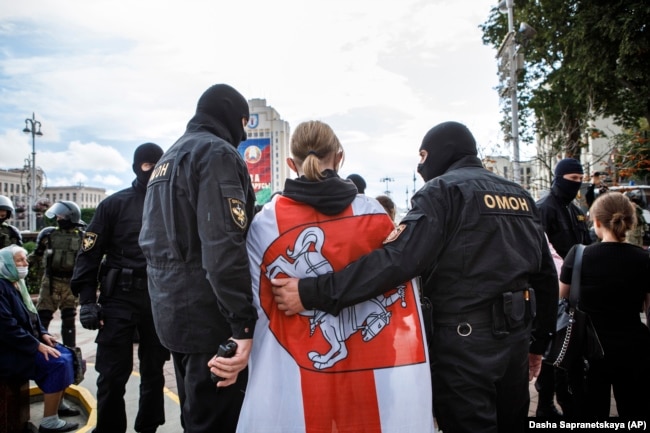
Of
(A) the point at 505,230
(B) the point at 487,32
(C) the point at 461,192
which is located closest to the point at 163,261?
(C) the point at 461,192

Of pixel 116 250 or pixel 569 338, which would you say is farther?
pixel 116 250

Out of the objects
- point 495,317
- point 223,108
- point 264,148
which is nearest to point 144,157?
point 223,108

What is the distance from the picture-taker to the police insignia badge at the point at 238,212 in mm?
2014

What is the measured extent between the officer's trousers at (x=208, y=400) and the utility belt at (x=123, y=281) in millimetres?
1506

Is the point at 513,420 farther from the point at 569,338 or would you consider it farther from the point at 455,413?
the point at 569,338

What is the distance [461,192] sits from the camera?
2.23 metres

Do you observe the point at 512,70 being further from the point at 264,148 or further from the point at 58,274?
the point at 264,148

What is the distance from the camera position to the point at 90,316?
3.23 metres

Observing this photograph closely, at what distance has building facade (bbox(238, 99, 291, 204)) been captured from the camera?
37247 millimetres

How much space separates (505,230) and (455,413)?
91 centimetres

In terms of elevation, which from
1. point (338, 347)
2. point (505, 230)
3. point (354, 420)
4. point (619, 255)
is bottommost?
point (354, 420)

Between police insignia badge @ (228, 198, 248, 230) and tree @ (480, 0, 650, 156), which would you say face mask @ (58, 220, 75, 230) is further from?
tree @ (480, 0, 650, 156)

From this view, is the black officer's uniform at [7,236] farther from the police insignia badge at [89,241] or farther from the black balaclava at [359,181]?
the black balaclava at [359,181]

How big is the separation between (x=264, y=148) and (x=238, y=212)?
3648 centimetres
